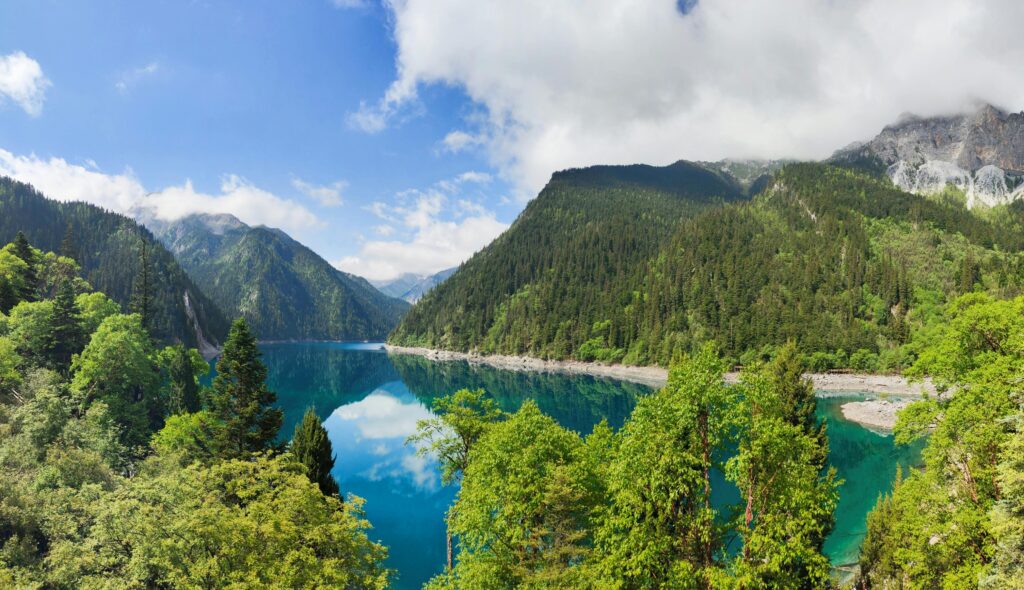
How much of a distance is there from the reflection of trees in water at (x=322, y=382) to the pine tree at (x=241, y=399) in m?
37.7

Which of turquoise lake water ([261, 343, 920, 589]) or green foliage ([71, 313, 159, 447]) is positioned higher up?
green foliage ([71, 313, 159, 447])

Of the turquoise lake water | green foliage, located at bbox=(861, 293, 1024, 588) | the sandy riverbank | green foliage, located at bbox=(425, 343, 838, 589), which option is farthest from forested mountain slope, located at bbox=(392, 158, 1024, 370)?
green foliage, located at bbox=(425, 343, 838, 589)

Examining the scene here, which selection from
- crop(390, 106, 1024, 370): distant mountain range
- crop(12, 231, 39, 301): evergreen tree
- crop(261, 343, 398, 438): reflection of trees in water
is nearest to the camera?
crop(12, 231, 39, 301): evergreen tree

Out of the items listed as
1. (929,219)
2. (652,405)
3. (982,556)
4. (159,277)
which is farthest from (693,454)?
(159,277)

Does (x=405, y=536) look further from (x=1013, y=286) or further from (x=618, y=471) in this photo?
(x=1013, y=286)

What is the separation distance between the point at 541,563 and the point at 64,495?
2421cm

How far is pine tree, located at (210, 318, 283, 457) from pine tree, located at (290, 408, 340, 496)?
3516mm

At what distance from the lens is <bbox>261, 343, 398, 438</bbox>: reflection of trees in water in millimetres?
92056

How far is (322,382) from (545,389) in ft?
219

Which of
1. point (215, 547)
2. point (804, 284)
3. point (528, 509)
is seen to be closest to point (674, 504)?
point (528, 509)

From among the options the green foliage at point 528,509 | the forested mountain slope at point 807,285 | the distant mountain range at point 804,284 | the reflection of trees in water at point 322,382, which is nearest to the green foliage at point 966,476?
the green foliage at point 528,509

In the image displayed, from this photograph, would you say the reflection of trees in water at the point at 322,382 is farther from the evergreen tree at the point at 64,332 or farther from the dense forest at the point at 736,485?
the dense forest at the point at 736,485

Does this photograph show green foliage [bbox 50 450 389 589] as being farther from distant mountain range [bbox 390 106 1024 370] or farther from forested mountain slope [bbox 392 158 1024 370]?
distant mountain range [bbox 390 106 1024 370]

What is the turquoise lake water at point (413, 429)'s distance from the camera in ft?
127
